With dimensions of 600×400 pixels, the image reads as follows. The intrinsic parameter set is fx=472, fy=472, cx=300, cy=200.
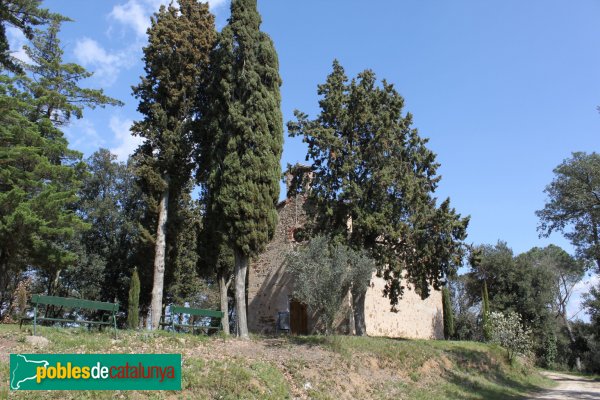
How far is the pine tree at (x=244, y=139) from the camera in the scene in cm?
1566

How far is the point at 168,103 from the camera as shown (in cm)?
1970

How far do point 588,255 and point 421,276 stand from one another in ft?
30.2

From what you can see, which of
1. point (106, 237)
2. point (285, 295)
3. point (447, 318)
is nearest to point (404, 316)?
point (447, 318)

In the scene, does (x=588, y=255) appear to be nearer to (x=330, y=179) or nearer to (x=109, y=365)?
(x=330, y=179)

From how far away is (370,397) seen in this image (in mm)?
12711

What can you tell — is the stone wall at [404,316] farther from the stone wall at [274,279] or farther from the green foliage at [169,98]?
the green foliage at [169,98]

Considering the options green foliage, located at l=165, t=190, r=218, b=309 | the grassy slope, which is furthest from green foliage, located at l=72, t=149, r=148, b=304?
the grassy slope

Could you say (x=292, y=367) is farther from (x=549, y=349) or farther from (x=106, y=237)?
(x=549, y=349)

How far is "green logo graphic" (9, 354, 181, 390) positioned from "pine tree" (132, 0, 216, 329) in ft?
32.4

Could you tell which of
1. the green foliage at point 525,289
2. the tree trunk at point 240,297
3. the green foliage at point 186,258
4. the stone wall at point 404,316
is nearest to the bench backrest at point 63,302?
the tree trunk at point 240,297

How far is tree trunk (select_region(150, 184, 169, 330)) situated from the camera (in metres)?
17.5

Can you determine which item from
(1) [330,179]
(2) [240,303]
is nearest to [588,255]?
(1) [330,179]

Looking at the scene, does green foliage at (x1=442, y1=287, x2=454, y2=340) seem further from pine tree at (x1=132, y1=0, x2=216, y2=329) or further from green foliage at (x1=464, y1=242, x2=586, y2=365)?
pine tree at (x1=132, y1=0, x2=216, y2=329)

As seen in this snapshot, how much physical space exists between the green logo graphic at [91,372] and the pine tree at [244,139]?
5808 mm
